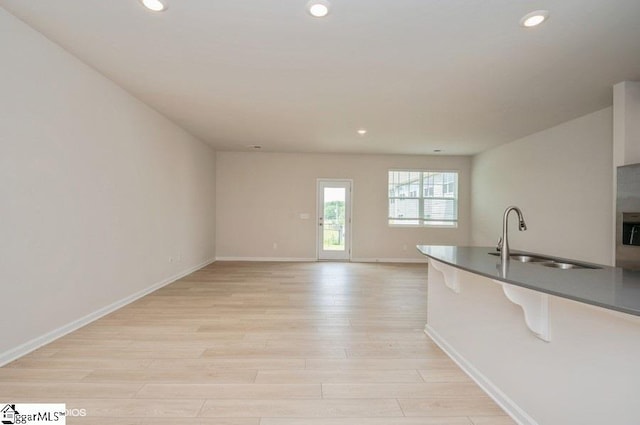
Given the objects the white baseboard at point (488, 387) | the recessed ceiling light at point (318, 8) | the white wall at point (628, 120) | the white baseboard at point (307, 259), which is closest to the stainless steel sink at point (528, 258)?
the white baseboard at point (488, 387)

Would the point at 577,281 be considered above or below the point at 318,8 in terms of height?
below

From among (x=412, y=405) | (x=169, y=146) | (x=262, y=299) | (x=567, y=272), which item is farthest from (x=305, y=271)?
(x=567, y=272)

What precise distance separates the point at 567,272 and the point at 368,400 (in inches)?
55.5

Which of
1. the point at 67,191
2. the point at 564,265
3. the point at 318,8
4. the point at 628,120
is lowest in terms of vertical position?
the point at 564,265

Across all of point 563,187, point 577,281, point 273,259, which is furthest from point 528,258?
point 273,259

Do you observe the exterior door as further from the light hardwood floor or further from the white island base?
the white island base

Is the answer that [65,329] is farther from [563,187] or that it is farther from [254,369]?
[563,187]

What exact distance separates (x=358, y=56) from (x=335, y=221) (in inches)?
196

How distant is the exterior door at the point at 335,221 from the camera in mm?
7387

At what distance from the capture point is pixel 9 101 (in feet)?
7.41

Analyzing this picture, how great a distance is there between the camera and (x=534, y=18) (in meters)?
2.19

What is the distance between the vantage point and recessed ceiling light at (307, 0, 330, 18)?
204cm

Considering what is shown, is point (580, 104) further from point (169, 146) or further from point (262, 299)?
point (169, 146)

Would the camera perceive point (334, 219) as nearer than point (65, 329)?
No
